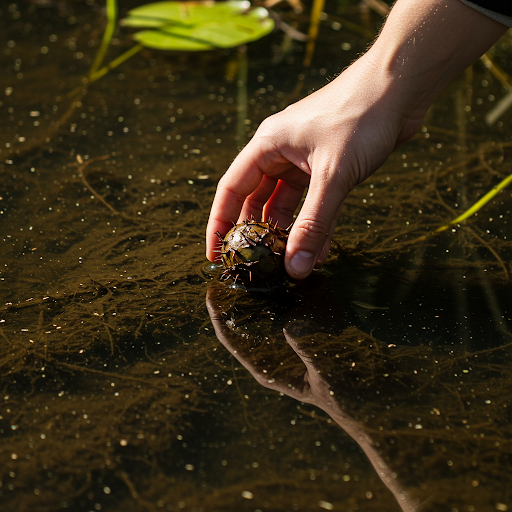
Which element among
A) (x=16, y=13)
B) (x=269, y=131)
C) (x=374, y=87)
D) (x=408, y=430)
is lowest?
(x=16, y=13)

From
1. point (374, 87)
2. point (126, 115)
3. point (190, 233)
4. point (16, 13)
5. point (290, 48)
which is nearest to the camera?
point (374, 87)

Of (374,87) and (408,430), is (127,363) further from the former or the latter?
(374,87)

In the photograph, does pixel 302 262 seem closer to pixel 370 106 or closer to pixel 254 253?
pixel 254 253

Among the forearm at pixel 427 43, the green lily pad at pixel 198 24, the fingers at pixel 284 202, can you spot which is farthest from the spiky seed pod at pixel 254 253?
the green lily pad at pixel 198 24

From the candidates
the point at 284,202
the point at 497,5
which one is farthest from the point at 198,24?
the point at 497,5

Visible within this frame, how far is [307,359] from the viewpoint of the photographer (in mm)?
1228

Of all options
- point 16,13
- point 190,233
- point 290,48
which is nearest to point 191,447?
point 190,233

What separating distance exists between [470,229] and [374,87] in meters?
0.57

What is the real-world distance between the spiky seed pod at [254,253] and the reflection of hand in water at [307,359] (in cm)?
7

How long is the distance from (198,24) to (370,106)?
6.43ft

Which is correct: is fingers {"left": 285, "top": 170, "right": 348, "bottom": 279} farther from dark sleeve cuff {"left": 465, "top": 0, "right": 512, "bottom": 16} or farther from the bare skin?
dark sleeve cuff {"left": 465, "top": 0, "right": 512, "bottom": 16}

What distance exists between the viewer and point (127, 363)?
3.94ft

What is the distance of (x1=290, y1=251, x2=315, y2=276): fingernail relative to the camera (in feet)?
4.36

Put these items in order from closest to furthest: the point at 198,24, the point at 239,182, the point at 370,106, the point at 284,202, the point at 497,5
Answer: the point at 497,5 < the point at 370,106 < the point at 239,182 < the point at 284,202 < the point at 198,24
